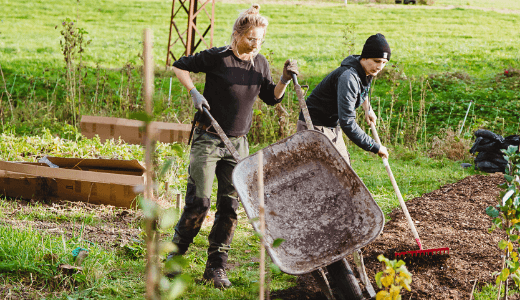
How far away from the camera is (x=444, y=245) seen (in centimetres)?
378

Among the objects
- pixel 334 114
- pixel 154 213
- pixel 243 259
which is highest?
pixel 154 213

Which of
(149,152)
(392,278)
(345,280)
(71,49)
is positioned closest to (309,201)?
(345,280)

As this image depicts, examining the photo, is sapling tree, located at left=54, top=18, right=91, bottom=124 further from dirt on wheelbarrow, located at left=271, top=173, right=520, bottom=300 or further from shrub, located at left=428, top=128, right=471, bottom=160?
shrub, located at left=428, top=128, right=471, bottom=160

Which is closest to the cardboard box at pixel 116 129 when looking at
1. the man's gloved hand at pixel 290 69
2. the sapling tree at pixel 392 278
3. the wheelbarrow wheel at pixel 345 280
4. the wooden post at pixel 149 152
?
the man's gloved hand at pixel 290 69

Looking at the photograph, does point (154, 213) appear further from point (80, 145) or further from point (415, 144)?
point (415, 144)

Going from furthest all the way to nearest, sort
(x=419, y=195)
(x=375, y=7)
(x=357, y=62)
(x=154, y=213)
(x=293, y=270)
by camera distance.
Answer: (x=375, y=7)
(x=419, y=195)
(x=357, y=62)
(x=293, y=270)
(x=154, y=213)

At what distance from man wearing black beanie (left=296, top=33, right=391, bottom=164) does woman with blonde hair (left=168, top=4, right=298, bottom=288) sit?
1.42ft

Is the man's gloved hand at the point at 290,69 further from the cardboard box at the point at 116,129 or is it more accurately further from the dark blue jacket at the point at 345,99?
the cardboard box at the point at 116,129

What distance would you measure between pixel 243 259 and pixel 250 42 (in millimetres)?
1679

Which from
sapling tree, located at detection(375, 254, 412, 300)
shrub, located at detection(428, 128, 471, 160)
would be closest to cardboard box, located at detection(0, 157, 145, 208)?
sapling tree, located at detection(375, 254, 412, 300)

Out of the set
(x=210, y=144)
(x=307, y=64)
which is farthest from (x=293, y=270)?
(x=307, y=64)

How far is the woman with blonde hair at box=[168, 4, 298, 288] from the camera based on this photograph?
2971mm

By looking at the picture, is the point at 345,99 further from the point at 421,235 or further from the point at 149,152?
the point at 149,152

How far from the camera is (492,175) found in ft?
19.9
